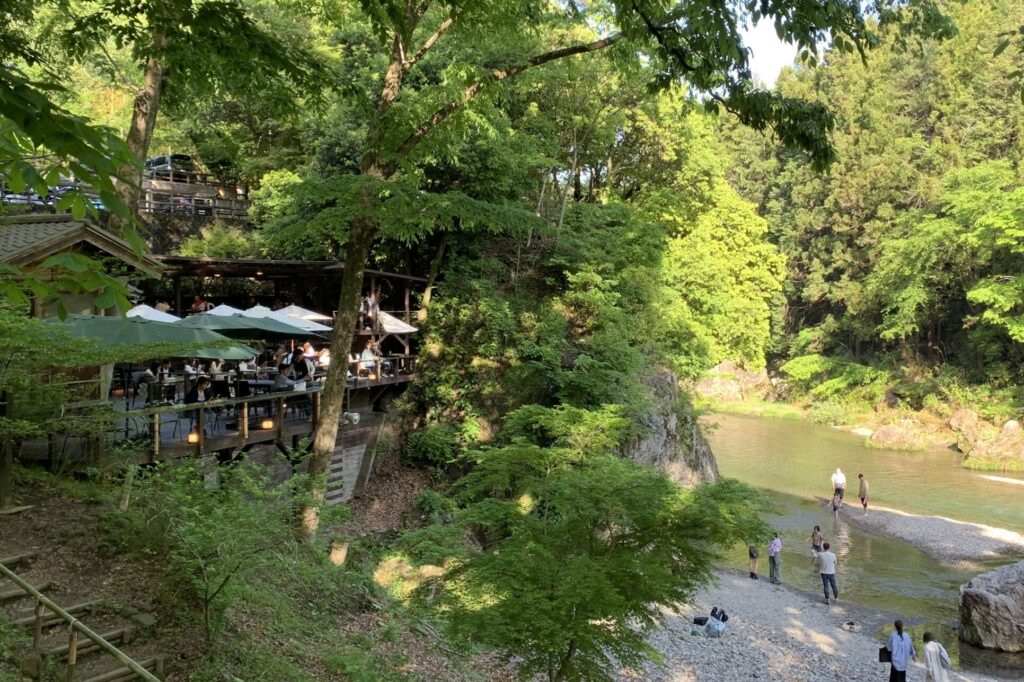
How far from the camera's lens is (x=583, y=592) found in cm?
692

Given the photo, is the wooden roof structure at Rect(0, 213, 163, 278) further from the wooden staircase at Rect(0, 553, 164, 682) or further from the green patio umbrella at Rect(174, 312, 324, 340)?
the wooden staircase at Rect(0, 553, 164, 682)

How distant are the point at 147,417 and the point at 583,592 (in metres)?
7.24

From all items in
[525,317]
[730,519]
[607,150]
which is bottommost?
[730,519]

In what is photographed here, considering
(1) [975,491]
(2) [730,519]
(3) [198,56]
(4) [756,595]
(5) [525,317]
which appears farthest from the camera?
(1) [975,491]

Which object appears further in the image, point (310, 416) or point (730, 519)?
point (310, 416)

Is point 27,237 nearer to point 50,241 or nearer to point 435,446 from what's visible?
point 50,241

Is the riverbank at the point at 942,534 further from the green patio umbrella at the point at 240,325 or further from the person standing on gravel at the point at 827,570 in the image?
the green patio umbrella at the point at 240,325

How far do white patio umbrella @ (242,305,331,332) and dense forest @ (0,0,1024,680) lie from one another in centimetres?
192

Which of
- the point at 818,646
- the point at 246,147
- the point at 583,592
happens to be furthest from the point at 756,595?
the point at 246,147

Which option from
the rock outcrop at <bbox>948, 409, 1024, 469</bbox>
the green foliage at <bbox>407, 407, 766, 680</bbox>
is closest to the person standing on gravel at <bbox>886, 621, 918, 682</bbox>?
the green foliage at <bbox>407, 407, 766, 680</bbox>

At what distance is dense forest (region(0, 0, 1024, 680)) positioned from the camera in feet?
20.0

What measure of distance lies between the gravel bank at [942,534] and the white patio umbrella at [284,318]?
677 inches

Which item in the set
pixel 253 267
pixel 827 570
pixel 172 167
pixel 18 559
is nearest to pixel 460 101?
pixel 18 559

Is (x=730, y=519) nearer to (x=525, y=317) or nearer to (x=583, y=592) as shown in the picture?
(x=583, y=592)
